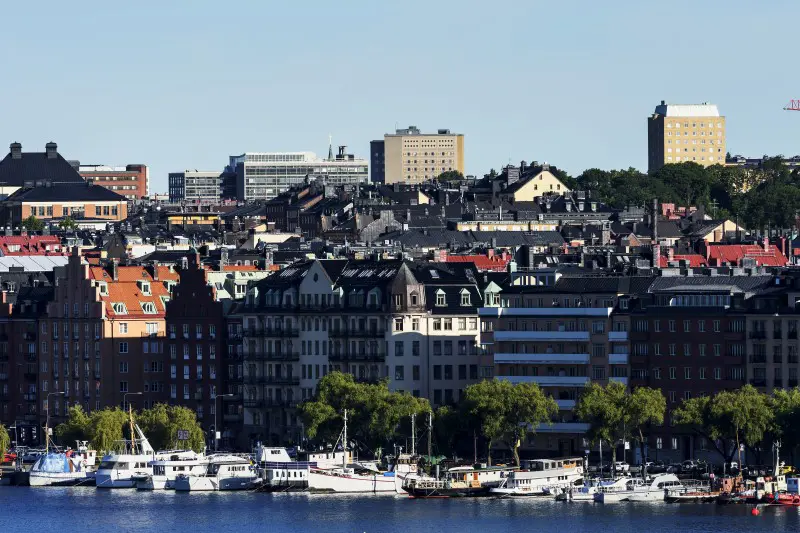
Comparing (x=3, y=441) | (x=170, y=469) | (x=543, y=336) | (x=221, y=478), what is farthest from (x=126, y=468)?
(x=543, y=336)

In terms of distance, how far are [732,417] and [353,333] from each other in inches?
1179

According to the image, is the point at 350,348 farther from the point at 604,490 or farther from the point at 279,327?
the point at 604,490

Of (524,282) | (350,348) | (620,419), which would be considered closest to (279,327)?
(350,348)

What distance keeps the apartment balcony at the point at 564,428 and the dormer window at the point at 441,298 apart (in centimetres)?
1213

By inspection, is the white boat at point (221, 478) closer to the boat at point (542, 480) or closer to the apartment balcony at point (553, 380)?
the apartment balcony at point (553, 380)

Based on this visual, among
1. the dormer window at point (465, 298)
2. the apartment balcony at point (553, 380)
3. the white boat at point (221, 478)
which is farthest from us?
the dormer window at point (465, 298)

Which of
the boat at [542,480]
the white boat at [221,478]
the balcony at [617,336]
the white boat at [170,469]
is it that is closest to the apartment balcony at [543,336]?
the balcony at [617,336]

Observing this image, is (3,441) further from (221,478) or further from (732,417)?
(732,417)

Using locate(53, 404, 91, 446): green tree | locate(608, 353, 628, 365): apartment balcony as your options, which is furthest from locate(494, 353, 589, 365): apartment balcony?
locate(53, 404, 91, 446): green tree

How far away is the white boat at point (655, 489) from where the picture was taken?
134500mm

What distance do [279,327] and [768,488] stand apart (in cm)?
3936

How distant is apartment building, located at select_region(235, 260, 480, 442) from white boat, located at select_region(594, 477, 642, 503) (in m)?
19.9

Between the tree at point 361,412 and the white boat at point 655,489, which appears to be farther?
the tree at point 361,412

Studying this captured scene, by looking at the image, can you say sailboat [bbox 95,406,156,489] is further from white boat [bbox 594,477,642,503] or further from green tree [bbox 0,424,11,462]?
white boat [bbox 594,477,642,503]
